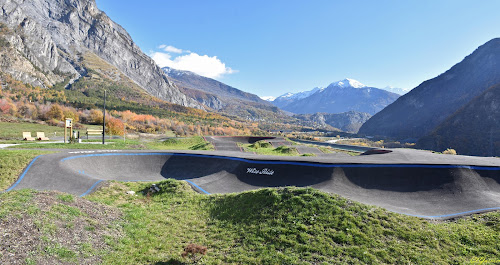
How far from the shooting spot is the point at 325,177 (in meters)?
16.5

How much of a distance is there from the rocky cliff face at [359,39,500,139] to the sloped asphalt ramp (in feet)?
529

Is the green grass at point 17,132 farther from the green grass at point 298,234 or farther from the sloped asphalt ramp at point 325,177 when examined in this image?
the green grass at point 298,234

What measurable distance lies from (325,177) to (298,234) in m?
8.90

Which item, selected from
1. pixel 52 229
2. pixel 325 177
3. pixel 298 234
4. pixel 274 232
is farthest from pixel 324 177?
pixel 52 229

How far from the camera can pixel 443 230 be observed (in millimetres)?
8953

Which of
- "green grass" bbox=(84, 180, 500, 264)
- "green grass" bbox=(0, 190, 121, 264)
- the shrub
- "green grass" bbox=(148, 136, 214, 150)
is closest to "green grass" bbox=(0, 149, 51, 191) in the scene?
"green grass" bbox=(0, 190, 121, 264)

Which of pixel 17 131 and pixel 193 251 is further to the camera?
pixel 17 131

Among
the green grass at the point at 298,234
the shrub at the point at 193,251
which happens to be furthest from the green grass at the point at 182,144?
the shrub at the point at 193,251

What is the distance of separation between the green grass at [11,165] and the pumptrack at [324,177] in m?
0.47

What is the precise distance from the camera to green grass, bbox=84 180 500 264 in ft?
24.4

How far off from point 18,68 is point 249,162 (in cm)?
17192

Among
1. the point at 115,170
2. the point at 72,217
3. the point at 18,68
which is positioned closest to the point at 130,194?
the point at 72,217

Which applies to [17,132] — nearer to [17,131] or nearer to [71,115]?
[17,131]

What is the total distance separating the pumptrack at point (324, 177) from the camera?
42.8ft
